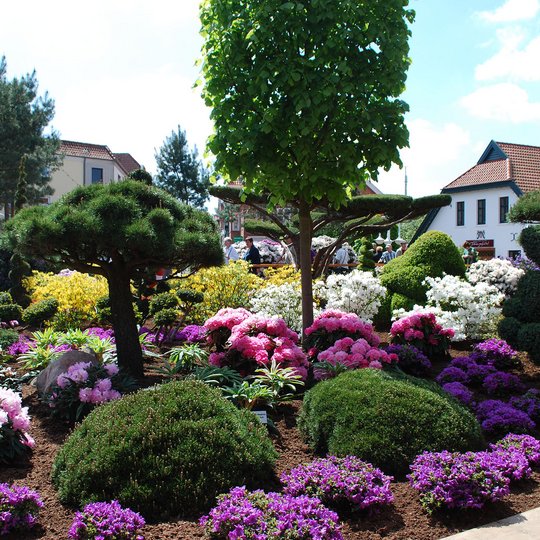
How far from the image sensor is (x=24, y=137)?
98.6 feet

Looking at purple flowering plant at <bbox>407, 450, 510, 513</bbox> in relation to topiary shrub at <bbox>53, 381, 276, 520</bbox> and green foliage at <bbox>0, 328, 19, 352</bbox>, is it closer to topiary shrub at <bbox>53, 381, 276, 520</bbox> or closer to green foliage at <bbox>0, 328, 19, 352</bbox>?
topiary shrub at <bbox>53, 381, 276, 520</bbox>

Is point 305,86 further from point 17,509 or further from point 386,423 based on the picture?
point 17,509

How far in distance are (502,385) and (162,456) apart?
3.93 m

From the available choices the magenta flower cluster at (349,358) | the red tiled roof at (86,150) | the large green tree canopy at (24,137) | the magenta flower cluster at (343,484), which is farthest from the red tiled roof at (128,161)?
the magenta flower cluster at (343,484)

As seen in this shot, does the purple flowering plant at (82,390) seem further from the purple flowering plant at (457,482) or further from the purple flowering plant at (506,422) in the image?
the purple flowering plant at (506,422)

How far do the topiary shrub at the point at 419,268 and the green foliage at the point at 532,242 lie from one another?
1.56 meters

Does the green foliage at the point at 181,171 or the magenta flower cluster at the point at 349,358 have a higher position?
the green foliage at the point at 181,171

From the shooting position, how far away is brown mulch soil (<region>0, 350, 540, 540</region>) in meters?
3.15

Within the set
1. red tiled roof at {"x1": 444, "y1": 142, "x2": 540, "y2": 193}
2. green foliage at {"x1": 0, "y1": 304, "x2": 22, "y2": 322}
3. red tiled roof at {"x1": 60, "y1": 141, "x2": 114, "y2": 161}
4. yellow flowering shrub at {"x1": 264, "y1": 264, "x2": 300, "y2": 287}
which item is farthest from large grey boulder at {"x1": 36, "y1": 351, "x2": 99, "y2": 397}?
red tiled roof at {"x1": 60, "y1": 141, "x2": 114, "y2": 161}

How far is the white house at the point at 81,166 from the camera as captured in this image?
48.2 m

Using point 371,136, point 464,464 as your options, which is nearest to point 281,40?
point 371,136

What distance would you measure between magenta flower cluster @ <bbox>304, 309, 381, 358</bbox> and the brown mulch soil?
2.42m

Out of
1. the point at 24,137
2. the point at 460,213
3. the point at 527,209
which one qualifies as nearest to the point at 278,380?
the point at 527,209

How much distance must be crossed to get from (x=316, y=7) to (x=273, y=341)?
11.6ft
